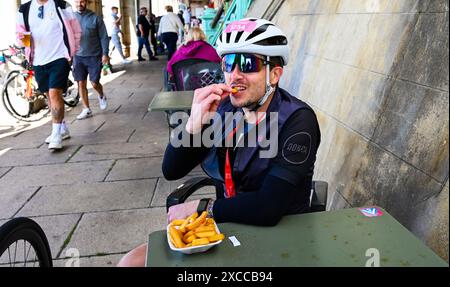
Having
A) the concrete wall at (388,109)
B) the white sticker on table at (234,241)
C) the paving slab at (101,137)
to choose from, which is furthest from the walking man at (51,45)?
the white sticker on table at (234,241)

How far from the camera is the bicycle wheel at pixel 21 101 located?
6932mm

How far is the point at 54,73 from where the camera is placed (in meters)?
5.38

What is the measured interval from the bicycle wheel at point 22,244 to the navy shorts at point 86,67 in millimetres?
5460

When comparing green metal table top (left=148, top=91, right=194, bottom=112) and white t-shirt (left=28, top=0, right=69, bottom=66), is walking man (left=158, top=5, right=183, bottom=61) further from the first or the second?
green metal table top (left=148, top=91, right=194, bottom=112)

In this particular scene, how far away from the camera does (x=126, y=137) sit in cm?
615

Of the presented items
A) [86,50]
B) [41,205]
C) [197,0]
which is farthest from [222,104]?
[197,0]

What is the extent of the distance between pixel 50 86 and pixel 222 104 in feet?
13.3

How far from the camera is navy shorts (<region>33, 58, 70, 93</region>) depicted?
5.38 meters

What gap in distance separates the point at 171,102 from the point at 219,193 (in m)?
2.19

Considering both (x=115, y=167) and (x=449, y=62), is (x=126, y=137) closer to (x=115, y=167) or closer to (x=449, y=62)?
(x=115, y=167)

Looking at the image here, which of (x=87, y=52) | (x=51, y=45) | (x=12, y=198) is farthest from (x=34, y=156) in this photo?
(x=87, y=52)

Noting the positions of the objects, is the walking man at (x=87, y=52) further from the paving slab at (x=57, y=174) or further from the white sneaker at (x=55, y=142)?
the paving slab at (x=57, y=174)

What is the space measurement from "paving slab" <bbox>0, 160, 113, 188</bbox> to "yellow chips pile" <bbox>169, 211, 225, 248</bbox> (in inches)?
129
